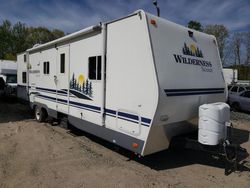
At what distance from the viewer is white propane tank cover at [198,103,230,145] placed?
483 centimetres

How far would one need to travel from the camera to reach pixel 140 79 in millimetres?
4719

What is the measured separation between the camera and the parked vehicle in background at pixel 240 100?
13.4m

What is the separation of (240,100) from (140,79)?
35.4ft

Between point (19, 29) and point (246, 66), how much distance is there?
34.9 m

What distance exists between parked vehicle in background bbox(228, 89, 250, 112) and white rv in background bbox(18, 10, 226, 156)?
804 cm

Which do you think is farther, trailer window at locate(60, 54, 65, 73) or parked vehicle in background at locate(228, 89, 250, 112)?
parked vehicle in background at locate(228, 89, 250, 112)

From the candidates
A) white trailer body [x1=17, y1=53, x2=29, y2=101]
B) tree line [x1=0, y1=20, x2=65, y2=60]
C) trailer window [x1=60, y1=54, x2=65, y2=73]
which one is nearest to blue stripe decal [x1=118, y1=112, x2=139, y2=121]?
trailer window [x1=60, y1=54, x2=65, y2=73]

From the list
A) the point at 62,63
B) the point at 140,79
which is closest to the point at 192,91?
the point at 140,79

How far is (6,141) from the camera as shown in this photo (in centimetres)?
697

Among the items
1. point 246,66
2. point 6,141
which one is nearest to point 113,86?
point 6,141

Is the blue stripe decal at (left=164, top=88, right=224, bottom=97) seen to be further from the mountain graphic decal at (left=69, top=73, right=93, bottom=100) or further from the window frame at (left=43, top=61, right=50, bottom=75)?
the window frame at (left=43, top=61, right=50, bottom=75)

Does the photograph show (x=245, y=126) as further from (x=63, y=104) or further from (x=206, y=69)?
(x=63, y=104)

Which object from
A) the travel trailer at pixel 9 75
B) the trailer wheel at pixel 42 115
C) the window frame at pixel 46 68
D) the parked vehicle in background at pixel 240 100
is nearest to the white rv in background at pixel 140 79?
the window frame at pixel 46 68

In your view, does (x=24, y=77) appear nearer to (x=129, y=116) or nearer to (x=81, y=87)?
(x=81, y=87)
